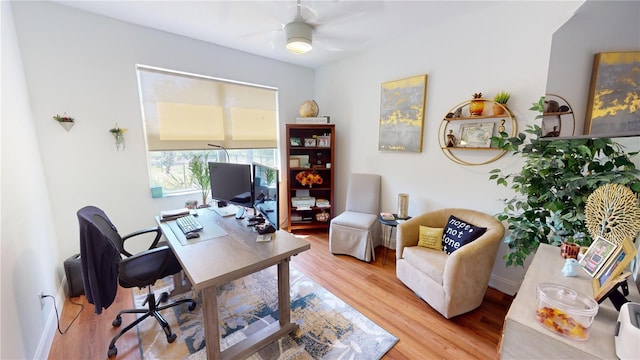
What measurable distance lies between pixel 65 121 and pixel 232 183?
→ 5.44 ft

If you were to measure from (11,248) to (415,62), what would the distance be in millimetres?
3700

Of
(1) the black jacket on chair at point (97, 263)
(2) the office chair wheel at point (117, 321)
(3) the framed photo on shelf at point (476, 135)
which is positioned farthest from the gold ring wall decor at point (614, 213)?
(2) the office chair wheel at point (117, 321)

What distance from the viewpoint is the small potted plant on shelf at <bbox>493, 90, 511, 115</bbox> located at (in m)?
2.13

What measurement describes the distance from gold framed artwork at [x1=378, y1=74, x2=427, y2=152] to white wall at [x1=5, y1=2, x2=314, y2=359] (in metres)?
2.27

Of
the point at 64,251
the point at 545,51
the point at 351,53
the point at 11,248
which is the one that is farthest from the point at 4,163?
the point at 545,51

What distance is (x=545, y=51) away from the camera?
6.34 feet

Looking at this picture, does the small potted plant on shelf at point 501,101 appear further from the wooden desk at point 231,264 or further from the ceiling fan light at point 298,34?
the wooden desk at point 231,264

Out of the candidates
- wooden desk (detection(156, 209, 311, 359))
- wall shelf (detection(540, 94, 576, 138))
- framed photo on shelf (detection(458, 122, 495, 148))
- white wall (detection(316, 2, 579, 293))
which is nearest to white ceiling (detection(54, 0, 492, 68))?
white wall (detection(316, 2, 579, 293))

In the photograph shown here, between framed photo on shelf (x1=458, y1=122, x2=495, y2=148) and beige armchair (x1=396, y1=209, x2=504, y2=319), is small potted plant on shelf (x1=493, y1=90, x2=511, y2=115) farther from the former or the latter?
beige armchair (x1=396, y1=209, x2=504, y2=319)

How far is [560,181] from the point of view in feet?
5.06

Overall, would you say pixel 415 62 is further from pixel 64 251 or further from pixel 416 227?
pixel 64 251

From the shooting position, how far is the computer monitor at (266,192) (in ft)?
5.93

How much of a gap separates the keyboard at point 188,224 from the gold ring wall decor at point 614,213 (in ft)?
8.12

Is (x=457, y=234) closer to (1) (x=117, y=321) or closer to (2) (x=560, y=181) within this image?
(2) (x=560, y=181)
